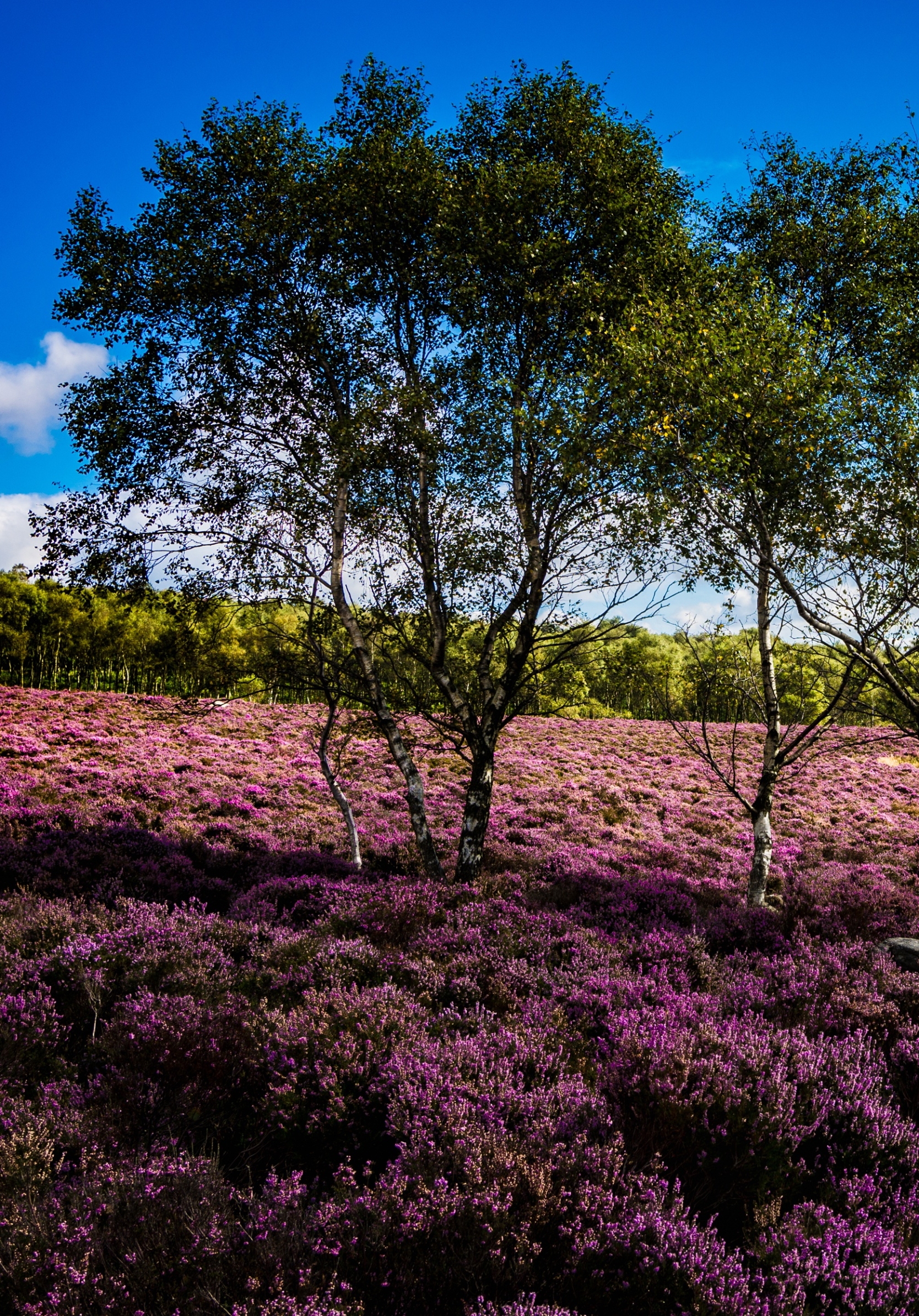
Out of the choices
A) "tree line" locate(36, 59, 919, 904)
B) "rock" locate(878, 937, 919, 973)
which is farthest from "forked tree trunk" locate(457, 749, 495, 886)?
"rock" locate(878, 937, 919, 973)

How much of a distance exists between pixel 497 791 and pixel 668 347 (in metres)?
14.3

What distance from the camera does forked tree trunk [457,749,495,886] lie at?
34.0 feet

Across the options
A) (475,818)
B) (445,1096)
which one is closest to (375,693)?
(475,818)

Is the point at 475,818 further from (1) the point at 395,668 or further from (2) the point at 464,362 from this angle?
(2) the point at 464,362

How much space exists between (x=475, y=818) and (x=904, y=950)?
586cm

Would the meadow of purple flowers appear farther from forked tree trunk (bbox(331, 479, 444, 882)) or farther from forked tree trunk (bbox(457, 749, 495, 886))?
forked tree trunk (bbox(331, 479, 444, 882))

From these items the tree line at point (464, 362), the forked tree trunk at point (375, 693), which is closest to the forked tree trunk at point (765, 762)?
the tree line at point (464, 362)

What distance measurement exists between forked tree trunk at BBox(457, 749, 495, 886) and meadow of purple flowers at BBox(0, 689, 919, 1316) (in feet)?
1.71

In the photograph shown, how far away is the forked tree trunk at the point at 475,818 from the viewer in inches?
408

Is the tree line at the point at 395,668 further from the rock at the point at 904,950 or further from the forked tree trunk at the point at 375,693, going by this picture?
the rock at the point at 904,950

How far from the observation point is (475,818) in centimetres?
1048

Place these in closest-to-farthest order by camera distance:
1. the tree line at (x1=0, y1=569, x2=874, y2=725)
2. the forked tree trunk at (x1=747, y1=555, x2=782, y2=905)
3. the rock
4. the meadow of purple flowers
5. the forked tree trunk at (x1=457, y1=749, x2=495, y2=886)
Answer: the meadow of purple flowers → the rock → the tree line at (x1=0, y1=569, x2=874, y2=725) → the forked tree trunk at (x1=747, y1=555, x2=782, y2=905) → the forked tree trunk at (x1=457, y1=749, x2=495, y2=886)

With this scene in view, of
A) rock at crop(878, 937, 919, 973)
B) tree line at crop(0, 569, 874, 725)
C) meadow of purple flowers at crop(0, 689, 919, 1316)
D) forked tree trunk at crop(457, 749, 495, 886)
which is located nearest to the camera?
meadow of purple flowers at crop(0, 689, 919, 1316)

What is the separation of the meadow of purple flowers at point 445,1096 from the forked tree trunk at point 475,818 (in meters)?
0.52
